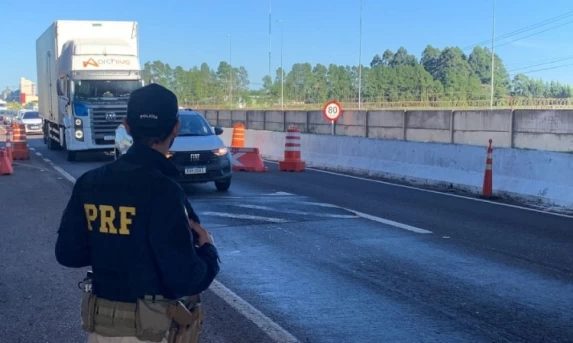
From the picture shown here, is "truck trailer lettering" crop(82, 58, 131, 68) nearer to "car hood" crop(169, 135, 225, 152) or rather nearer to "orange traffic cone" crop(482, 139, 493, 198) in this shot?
"car hood" crop(169, 135, 225, 152)

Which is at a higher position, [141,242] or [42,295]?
[141,242]

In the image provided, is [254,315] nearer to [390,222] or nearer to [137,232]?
[137,232]

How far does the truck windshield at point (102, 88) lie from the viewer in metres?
22.4

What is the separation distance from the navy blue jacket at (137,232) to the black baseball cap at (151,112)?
0.27 feet

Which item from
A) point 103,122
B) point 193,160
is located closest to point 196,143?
point 193,160

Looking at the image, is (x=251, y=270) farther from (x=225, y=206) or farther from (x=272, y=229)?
(x=225, y=206)

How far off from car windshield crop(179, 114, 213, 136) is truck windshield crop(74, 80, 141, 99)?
7.41m

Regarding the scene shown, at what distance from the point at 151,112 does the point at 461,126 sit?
102ft

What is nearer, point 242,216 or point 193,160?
point 242,216

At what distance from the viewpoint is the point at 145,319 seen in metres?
2.64

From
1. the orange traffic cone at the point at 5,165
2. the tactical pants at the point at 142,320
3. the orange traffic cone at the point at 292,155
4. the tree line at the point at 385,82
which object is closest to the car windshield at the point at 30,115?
the tree line at the point at 385,82

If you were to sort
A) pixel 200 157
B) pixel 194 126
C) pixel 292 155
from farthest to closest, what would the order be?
pixel 292 155
pixel 194 126
pixel 200 157

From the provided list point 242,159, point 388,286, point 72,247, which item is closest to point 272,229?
point 388,286

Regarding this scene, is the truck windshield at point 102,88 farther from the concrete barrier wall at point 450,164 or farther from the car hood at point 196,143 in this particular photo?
the car hood at point 196,143
